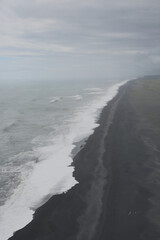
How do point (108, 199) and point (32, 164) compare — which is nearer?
point (108, 199)

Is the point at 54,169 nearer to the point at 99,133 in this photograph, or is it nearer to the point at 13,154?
the point at 13,154

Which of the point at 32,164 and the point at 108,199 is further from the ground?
the point at 32,164

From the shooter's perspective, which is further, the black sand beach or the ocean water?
the ocean water

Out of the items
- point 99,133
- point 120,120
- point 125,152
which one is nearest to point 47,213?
point 125,152

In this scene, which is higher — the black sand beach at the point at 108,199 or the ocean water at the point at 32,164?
the ocean water at the point at 32,164

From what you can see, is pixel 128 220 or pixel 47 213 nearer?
pixel 128 220

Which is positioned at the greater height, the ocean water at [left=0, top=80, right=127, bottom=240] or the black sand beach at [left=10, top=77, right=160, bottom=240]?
the ocean water at [left=0, top=80, right=127, bottom=240]

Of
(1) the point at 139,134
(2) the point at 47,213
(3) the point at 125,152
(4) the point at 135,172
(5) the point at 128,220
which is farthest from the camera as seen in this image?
(1) the point at 139,134

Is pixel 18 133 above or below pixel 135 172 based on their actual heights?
A: above
